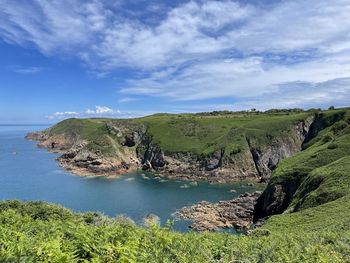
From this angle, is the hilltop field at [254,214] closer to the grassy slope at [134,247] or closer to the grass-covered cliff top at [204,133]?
the grassy slope at [134,247]

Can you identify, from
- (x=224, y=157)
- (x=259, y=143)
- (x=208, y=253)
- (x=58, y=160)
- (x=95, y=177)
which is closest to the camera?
(x=208, y=253)

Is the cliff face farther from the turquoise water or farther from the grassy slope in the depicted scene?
the grassy slope

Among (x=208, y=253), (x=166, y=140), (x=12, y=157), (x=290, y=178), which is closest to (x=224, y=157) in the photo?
(x=166, y=140)

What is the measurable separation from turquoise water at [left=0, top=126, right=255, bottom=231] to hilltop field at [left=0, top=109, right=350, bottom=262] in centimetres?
1951

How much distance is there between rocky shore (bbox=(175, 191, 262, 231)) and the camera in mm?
74244

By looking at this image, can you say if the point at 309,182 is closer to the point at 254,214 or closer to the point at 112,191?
the point at 254,214

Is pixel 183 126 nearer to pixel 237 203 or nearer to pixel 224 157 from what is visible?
pixel 224 157

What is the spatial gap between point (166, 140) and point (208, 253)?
14124cm

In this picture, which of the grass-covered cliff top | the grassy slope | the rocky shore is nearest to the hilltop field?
the grassy slope

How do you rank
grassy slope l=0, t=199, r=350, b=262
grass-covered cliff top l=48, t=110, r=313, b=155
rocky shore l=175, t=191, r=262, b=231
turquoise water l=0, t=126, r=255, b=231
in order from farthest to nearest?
1. grass-covered cliff top l=48, t=110, r=313, b=155
2. turquoise water l=0, t=126, r=255, b=231
3. rocky shore l=175, t=191, r=262, b=231
4. grassy slope l=0, t=199, r=350, b=262

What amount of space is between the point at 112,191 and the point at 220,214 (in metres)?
35.4

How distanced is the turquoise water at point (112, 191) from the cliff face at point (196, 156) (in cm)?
987

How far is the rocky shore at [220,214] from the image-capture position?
244 feet

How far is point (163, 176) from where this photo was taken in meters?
130
